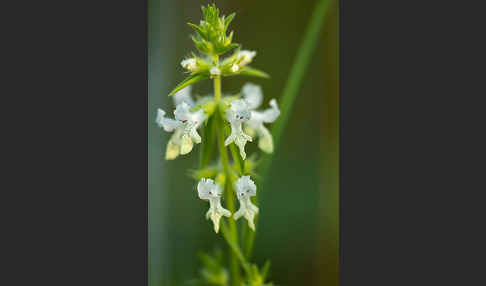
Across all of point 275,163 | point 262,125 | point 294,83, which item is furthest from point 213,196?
point 275,163

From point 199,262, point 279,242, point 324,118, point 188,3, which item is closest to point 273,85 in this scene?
point 324,118

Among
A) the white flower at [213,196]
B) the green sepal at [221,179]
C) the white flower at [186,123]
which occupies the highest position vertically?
the white flower at [186,123]

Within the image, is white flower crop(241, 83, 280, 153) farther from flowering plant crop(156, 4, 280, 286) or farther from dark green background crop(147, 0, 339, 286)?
dark green background crop(147, 0, 339, 286)

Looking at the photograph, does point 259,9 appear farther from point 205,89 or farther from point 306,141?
point 306,141

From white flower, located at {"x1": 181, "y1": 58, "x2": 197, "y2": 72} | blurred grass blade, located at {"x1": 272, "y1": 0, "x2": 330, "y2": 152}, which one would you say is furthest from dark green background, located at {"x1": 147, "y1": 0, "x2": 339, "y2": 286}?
white flower, located at {"x1": 181, "y1": 58, "x2": 197, "y2": 72}

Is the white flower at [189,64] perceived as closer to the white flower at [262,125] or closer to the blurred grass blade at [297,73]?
the white flower at [262,125]

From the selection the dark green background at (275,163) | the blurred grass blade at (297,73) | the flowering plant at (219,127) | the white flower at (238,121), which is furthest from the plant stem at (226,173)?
the dark green background at (275,163)

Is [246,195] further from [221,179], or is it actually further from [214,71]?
[214,71]
